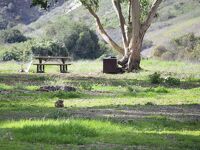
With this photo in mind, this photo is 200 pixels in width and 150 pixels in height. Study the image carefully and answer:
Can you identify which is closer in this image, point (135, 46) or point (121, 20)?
point (135, 46)

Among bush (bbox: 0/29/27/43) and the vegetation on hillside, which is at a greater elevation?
bush (bbox: 0/29/27/43)

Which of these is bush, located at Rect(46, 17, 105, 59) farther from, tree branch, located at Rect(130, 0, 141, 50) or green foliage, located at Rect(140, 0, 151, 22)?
tree branch, located at Rect(130, 0, 141, 50)

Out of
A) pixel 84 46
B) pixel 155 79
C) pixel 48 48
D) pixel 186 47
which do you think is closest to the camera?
pixel 155 79

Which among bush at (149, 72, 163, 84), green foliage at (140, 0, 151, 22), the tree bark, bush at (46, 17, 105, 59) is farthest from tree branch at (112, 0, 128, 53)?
bush at (46, 17, 105, 59)

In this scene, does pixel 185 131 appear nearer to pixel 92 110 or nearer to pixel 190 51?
pixel 92 110

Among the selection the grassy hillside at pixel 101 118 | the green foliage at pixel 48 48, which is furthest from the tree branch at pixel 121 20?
the green foliage at pixel 48 48

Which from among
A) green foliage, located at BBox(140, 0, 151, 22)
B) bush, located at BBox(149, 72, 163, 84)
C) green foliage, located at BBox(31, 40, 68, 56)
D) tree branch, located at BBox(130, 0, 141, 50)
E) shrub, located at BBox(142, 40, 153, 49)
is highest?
green foliage, located at BBox(140, 0, 151, 22)

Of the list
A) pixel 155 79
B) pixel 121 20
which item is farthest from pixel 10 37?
pixel 155 79

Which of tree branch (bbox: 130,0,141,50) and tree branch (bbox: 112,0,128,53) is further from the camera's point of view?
tree branch (bbox: 112,0,128,53)

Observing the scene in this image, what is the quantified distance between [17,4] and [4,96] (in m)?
169

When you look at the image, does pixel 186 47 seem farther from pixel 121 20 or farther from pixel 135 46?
pixel 135 46

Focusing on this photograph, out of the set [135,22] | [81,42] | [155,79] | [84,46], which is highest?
[135,22]

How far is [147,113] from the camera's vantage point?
63.8ft

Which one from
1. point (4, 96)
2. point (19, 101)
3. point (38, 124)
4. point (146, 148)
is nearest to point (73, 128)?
point (38, 124)
